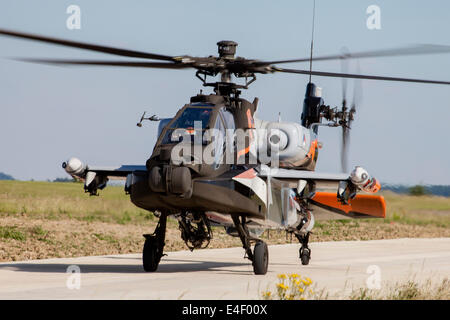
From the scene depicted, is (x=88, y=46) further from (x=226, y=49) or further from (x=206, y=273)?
(x=206, y=273)

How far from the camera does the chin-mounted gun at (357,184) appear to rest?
16250mm

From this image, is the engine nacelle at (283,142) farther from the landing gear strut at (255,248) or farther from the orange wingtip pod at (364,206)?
the landing gear strut at (255,248)

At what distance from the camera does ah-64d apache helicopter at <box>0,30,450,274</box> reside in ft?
48.2

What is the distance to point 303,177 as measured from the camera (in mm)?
16719

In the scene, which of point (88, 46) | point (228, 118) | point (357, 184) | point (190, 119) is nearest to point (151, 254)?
point (190, 119)

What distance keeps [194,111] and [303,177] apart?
9.50 ft

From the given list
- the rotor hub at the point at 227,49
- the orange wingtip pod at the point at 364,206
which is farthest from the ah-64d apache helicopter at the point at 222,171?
the orange wingtip pod at the point at 364,206

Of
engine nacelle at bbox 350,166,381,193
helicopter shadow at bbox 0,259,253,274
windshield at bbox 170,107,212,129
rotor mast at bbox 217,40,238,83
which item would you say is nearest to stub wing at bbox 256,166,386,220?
engine nacelle at bbox 350,166,381,193

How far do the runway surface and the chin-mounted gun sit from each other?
1.80 meters

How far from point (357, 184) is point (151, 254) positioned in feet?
15.2

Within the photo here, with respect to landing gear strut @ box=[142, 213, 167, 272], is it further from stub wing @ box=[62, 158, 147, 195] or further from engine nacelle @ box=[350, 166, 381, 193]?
engine nacelle @ box=[350, 166, 381, 193]

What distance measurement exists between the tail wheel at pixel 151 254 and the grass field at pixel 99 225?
4.21m

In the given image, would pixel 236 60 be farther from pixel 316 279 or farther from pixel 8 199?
pixel 8 199
